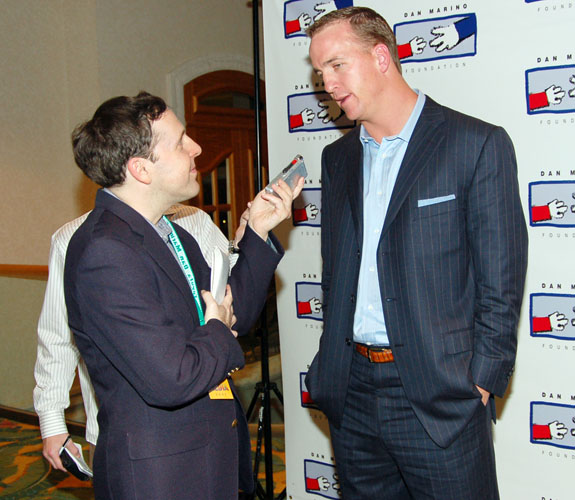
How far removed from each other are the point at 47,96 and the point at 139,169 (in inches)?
140

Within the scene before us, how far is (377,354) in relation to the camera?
177cm

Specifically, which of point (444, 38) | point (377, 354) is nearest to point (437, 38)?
point (444, 38)

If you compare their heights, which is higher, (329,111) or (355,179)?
(329,111)

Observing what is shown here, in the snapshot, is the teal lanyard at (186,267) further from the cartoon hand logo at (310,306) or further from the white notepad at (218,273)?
the cartoon hand logo at (310,306)

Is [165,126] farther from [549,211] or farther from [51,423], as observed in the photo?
[549,211]

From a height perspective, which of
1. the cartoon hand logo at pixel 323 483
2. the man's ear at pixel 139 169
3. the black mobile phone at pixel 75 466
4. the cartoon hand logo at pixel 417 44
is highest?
the cartoon hand logo at pixel 417 44

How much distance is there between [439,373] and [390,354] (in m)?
0.15

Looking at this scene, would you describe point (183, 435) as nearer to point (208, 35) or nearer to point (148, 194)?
point (148, 194)

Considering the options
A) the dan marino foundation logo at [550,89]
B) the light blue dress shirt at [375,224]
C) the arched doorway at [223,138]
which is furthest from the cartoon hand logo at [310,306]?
the arched doorway at [223,138]

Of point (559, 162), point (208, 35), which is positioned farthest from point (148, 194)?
point (208, 35)

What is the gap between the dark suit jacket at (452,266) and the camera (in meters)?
1.63

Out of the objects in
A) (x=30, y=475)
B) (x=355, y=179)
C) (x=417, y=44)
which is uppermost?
(x=417, y=44)

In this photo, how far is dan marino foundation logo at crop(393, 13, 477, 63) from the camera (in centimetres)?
218

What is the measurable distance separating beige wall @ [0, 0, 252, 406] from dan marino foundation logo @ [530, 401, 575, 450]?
11.5 feet
